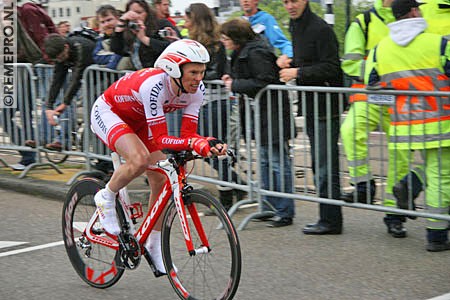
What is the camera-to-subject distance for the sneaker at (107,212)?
6.11 m

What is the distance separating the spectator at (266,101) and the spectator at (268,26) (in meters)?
0.98

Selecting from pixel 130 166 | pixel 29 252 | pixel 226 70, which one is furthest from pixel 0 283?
pixel 226 70

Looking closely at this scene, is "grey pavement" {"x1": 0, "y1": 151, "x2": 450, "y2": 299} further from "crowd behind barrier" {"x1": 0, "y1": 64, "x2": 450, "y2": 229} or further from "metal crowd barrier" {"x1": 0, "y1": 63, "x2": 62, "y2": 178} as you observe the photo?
"metal crowd barrier" {"x1": 0, "y1": 63, "x2": 62, "y2": 178}

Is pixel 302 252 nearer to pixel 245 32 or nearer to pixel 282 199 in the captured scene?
pixel 282 199

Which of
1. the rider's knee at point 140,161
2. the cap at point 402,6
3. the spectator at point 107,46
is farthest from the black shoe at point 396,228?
the spectator at point 107,46

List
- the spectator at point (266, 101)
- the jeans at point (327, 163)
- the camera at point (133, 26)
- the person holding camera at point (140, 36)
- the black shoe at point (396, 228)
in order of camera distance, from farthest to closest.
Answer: the person holding camera at point (140, 36) → the camera at point (133, 26) → the spectator at point (266, 101) → the jeans at point (327, 163) → the black shoe at point (396, 228)

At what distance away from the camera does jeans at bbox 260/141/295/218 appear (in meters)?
8.20

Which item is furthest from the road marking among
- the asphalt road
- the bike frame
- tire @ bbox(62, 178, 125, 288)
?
the bike frame

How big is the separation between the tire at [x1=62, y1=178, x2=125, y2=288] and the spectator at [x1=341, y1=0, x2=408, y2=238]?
2.26 m

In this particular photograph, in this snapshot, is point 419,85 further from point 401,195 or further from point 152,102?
point 152,102

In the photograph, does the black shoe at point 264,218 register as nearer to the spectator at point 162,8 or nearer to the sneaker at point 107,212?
the sneaker at point 107,212

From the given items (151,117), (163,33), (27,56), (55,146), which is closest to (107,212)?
(151,117)

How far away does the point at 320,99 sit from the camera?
777 centimetres

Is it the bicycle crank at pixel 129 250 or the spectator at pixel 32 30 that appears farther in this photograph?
the spectator at pixel 32 30
